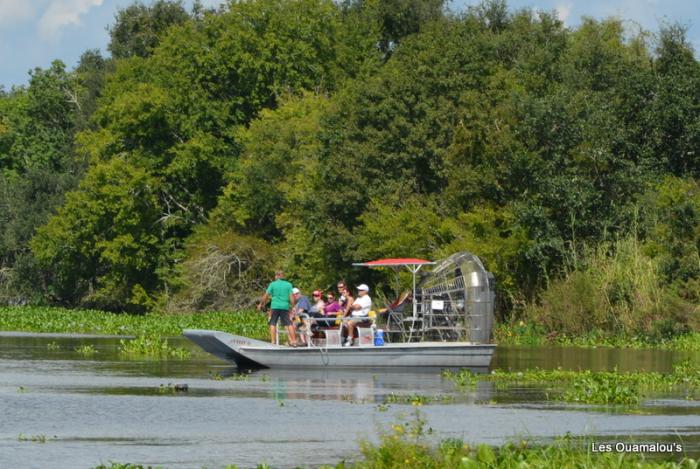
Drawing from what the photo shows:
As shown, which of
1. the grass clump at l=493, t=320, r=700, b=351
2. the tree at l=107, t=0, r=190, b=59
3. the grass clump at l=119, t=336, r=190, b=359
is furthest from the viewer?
the tree at l=107, t=0, r=190, b=59

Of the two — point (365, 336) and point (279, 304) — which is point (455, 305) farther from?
point (279, 304)

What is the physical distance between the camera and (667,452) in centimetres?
1689

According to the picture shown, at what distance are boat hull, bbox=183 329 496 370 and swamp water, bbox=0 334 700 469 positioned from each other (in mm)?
373

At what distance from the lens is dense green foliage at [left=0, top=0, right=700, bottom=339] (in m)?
45.1

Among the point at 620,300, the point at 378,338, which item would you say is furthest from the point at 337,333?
the point at 620,300

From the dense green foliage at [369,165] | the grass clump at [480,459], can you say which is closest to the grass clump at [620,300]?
the dense green foliage at [369,165]

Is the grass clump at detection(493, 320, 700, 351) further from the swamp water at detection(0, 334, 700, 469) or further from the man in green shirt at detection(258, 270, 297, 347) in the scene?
the man in green shirt at detection(258, 270, 297, 347)

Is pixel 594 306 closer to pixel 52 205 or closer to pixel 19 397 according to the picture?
pixel 19 397

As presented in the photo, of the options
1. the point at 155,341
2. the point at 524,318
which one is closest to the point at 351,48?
the point at 524,318

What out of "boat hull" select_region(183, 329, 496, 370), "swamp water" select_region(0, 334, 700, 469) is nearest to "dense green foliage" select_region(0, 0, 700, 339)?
"boat hull" select_region(183, 329, 496, 370)

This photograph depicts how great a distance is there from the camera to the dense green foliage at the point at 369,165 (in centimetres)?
4512

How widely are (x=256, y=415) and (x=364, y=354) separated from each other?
28.5 feet

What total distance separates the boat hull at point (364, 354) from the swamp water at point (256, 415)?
37cm

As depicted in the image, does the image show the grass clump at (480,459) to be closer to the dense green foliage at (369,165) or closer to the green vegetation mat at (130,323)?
the dense green foliage at (369,165)
